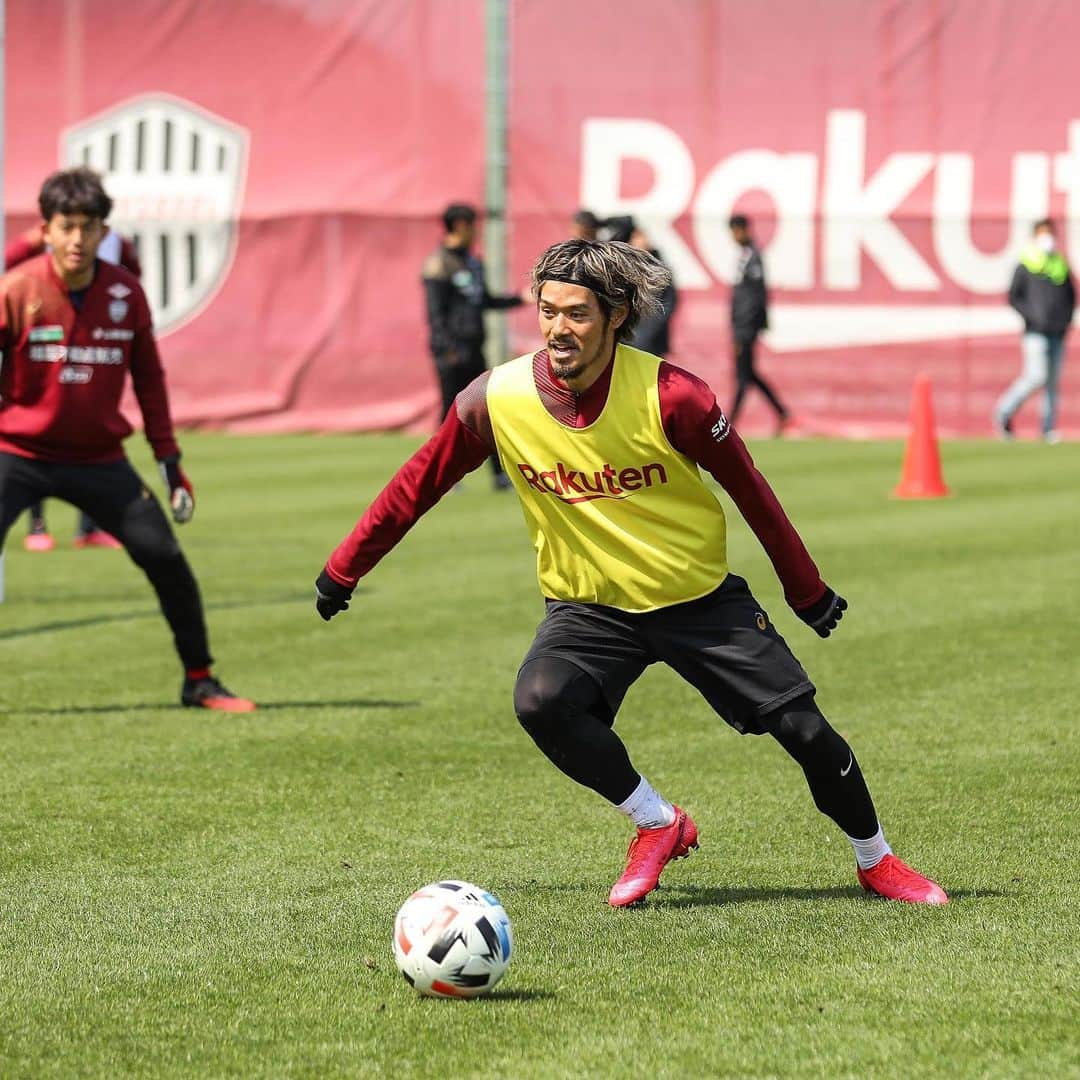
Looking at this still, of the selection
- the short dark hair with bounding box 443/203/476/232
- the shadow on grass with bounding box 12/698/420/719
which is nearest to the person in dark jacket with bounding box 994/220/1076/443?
the short dark hair with bounding box 443/203/476/232

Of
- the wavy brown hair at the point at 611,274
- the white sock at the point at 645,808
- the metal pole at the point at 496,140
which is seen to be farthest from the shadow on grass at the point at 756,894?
the metal pole at the point at 496,140

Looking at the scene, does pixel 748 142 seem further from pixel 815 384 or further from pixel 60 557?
pixel 60 557

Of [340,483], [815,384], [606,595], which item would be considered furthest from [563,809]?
[815,384]

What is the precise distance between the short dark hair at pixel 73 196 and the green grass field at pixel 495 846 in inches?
79.0

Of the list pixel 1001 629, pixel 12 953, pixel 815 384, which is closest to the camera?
pixel 12 953

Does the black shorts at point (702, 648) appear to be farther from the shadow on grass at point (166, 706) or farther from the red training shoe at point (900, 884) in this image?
the shadow on grass at point (166, 706)

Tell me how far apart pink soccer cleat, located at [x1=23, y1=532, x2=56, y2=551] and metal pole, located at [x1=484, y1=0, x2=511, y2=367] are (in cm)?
1169

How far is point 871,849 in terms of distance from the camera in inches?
229

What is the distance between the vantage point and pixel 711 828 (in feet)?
22.5

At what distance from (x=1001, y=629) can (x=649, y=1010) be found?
639 centimetres

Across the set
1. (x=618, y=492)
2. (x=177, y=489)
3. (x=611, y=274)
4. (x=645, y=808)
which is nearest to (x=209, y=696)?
(x=177, y=489)

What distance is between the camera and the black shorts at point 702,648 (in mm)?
5703

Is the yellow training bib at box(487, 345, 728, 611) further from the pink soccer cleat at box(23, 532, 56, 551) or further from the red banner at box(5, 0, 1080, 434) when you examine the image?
the red banner at box(5, 0, 1080, 434)

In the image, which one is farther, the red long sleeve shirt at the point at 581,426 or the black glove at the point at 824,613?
the black glove at the point at 824,613
